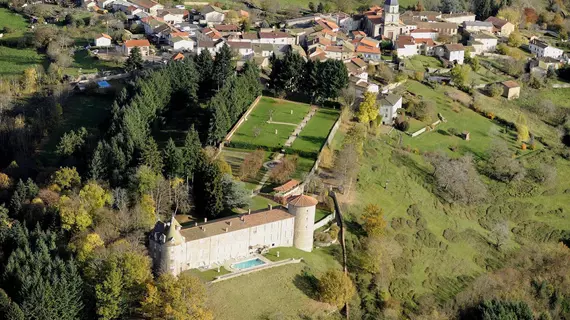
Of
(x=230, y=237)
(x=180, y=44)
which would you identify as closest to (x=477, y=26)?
(x=180, y=44)

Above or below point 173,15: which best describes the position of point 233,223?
above

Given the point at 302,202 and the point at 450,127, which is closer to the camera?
the point at 302,202

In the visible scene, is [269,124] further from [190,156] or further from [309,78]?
[190,156]

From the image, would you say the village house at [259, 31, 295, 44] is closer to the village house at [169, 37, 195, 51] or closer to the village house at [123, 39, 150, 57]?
the village house at [169, 37, 195, 51]

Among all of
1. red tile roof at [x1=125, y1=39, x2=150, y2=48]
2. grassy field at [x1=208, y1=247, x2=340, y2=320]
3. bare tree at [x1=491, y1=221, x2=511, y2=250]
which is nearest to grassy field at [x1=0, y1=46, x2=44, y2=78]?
red tile roof at [x1=125, y1=39, x2=150, y2=48]

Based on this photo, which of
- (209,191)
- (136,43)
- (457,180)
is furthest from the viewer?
(136,43)

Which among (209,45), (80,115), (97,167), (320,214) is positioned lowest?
(80,115)

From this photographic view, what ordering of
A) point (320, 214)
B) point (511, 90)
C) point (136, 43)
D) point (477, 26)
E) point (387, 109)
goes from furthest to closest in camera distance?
1. point (477, 26)
2. point (511, 90)
3. point (136, 43)
4. point (387, 109)
5. point (320, 214)

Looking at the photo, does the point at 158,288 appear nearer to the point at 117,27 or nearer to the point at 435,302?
the point at 435,302
